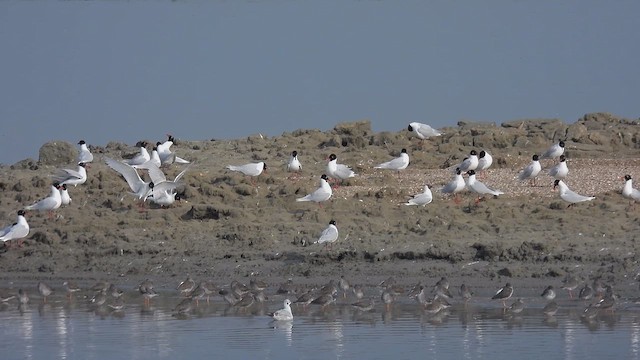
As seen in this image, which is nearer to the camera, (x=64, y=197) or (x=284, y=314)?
(x=284, y=314)

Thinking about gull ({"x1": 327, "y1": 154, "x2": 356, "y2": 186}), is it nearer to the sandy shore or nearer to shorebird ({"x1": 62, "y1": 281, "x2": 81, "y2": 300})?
the sandy shore

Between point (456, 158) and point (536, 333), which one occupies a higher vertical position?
point (456, 158)

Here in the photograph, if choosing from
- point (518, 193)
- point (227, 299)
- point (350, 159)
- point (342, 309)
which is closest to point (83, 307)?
point (227, 299)

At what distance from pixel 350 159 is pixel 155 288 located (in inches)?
313

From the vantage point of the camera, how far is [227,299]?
55.4ft

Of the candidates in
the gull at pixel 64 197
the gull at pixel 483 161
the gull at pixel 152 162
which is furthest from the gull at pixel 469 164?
the gull at pixel 64 197

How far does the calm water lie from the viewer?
13844mm

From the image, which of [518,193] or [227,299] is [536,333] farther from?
[518,193]

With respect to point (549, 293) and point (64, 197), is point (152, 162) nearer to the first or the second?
point (64, 197)

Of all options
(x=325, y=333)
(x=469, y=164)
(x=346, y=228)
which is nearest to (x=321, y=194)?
(x=346, y=228)

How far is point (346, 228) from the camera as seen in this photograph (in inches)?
772

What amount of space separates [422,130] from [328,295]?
11748 mm

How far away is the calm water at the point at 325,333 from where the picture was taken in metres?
13.8

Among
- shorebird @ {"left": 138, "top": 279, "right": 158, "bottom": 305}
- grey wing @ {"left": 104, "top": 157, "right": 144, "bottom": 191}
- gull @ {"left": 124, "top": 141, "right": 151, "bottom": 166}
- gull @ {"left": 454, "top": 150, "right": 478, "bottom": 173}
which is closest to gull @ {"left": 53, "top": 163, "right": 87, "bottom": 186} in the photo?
grey wing @ {"left": 104, "top": 157, "right": 144, "bottom": 191}
